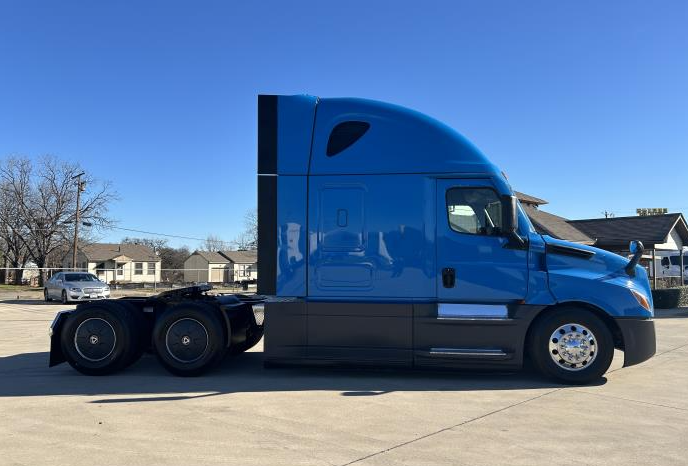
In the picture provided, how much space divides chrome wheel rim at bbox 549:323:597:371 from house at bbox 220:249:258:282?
2601 inches

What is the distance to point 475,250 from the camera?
23.3 feet

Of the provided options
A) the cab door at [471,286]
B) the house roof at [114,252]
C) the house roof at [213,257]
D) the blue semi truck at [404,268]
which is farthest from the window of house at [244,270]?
the cab door at [471,286]

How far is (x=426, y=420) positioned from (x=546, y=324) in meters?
2.47

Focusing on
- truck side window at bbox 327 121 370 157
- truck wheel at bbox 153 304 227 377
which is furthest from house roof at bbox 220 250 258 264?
truck side window at bbox 327 121 370 157

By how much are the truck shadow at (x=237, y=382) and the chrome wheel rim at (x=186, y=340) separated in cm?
32

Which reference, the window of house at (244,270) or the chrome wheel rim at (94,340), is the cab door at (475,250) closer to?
the chrome wheel rim at (94,340)

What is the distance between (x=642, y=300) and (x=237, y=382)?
5459 millimetres

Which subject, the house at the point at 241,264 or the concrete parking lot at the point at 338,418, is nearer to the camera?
the concrete parking lot at the point at 338,418

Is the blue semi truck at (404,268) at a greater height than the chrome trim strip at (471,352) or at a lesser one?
greater

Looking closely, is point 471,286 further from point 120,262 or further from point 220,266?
point 220,266

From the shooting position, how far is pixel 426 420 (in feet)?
17.8

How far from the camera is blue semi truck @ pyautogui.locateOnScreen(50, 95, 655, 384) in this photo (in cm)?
696

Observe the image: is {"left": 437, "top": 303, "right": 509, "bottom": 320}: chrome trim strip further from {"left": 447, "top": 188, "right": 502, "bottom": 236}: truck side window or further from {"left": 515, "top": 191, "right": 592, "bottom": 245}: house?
{"left": 515, "top": 191, "right": 592, "bottom": 245}: house

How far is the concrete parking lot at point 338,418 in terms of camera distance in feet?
14.6
